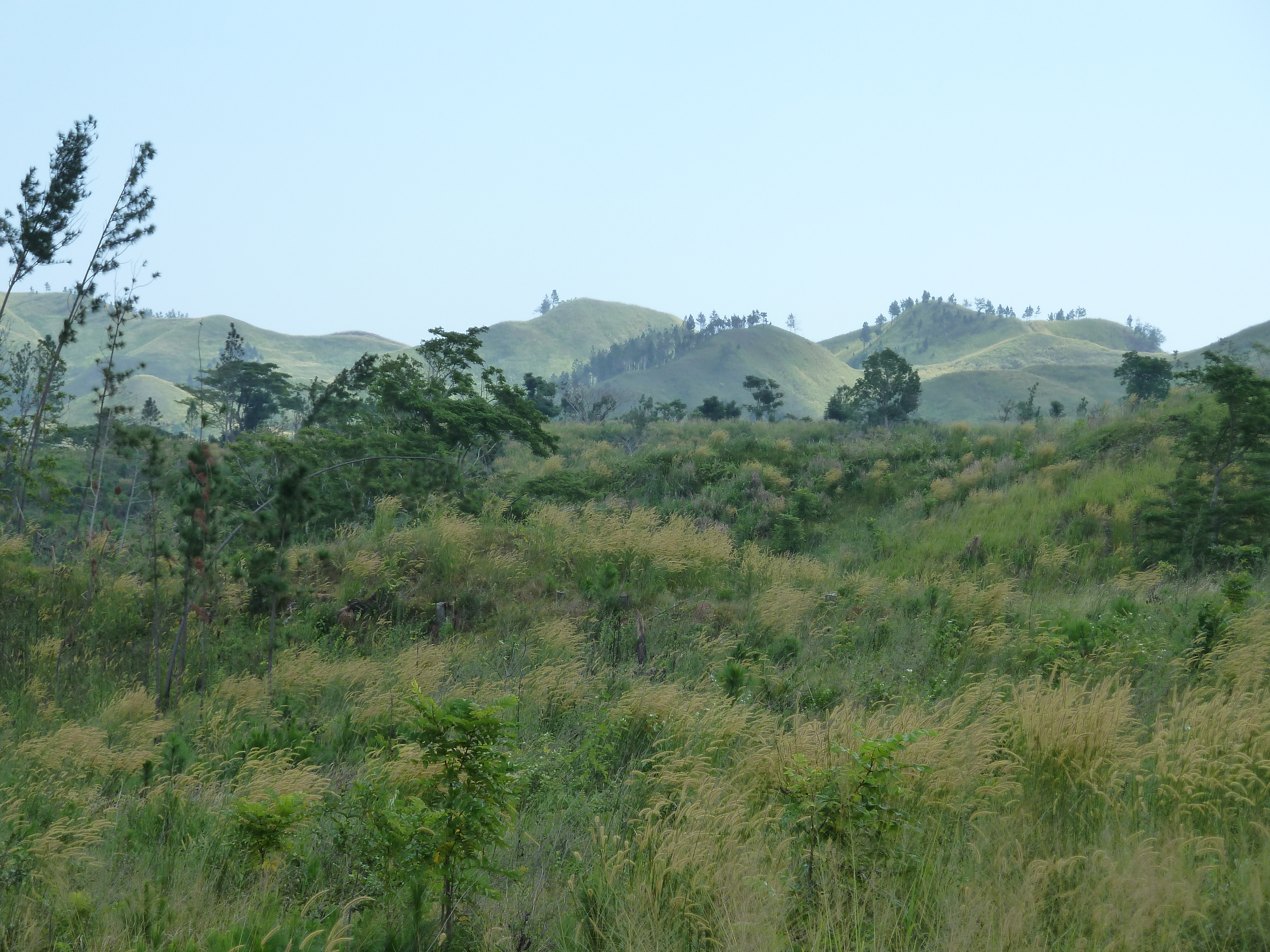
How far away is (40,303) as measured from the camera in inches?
6978

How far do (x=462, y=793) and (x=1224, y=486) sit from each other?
12943mm

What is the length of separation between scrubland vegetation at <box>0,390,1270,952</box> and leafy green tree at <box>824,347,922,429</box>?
30.3 m

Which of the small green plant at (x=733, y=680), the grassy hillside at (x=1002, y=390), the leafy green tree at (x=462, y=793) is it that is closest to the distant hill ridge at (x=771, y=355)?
the grassy hillside at (x=1002, y=390)

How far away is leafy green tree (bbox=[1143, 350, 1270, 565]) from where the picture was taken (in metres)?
10.2

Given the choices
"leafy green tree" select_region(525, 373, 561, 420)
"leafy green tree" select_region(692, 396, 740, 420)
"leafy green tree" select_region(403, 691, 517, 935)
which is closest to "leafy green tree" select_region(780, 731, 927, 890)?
"leafy green tree" select_region(403, 691, 517, 935)

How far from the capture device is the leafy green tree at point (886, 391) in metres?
40.8

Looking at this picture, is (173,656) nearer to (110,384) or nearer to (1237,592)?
(110,384)

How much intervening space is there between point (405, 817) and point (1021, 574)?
35.4ft

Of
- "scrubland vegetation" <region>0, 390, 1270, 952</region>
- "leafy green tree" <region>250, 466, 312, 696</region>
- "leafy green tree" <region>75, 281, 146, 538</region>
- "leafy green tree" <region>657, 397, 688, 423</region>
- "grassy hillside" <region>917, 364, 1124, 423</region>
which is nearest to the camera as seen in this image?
"scrubland vegetation" <region>0, 390, 1270, 952</region>

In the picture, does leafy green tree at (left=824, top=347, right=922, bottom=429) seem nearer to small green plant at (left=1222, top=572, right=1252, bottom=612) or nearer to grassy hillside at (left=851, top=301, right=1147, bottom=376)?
small green plant at (left=1222, top=572, right=1252, bottom=612)

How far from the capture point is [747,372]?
128250 mm

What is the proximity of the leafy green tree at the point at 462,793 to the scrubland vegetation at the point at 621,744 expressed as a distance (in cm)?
2

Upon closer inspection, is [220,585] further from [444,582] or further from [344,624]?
[444,582]

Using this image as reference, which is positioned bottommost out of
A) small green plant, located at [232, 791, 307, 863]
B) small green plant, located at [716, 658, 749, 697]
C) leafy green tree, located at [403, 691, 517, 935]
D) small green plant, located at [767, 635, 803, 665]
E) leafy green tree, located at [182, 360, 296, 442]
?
small green plant, located at [767, 635, 803, 665]
